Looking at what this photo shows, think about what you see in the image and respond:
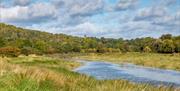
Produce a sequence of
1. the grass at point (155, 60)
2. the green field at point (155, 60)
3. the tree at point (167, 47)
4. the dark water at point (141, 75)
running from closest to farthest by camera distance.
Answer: the dark water at point (141, 75), the grass at point (155, 60), the green field at point (155, 60), the tree at point (167, 47)

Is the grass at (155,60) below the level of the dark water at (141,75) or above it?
below

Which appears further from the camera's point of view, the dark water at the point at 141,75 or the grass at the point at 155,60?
the grass at the point at 155,60

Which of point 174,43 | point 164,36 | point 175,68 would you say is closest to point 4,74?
point 175,68

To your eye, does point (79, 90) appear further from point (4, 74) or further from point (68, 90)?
point (4, 74)

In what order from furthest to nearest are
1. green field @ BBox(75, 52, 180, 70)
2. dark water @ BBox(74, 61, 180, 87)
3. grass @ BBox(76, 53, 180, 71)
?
green field @ BBox(75, 52, 180, 70), grass @ BBox(76, 53, 180, 71), dark water @ BBox(74, 61, 180, 87)

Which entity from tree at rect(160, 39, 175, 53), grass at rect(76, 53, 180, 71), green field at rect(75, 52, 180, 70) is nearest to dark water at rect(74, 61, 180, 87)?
grass at rect(76, 53, 180, 71)

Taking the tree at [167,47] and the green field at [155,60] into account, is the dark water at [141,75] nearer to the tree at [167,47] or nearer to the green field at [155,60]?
the green field at [155,60]

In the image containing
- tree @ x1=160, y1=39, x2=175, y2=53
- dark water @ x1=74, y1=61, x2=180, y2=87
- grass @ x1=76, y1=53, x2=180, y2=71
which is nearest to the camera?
dark water @ x1=74, y1=61, x2=180, y2=87

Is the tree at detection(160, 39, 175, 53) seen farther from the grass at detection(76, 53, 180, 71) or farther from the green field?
the grass at detection(76, 53, 180, 71)

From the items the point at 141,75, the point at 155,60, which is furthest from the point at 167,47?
the point at 141,75

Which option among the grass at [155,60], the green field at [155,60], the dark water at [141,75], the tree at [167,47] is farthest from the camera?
the tree at [167,47]

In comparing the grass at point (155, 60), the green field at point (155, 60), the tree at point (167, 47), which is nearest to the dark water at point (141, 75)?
the grass at point (155, 60)

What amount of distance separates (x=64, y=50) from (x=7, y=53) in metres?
97.8

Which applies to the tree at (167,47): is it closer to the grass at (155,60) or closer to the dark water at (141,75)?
the grass at (155,60)
